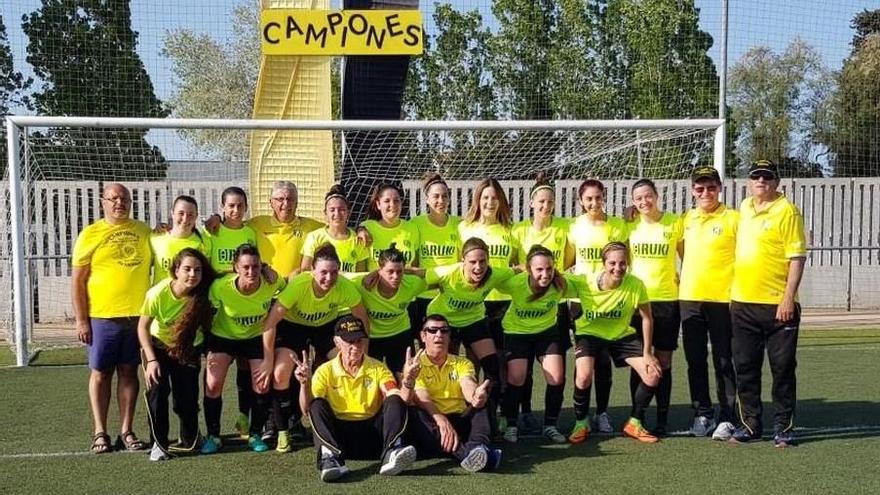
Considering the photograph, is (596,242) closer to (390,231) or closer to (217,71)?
(390,231)

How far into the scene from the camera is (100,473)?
5.02 meters

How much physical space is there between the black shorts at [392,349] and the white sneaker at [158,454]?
142cm

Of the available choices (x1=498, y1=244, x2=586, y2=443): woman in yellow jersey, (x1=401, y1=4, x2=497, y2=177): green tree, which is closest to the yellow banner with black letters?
(x1=401, y1=4, x2=497, y2=177): green tree

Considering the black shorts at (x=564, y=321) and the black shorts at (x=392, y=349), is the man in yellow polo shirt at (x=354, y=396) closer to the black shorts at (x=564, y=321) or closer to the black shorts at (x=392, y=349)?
the black shorts at (x=392, y=349)

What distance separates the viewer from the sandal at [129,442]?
555 centimetres

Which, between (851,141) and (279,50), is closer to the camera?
(279,50)

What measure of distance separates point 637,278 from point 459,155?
16.9 ft

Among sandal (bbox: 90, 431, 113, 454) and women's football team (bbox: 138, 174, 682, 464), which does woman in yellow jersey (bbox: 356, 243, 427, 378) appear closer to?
women's football team (bbox: 138, 174, 682, 464)

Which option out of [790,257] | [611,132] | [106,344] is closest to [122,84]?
[611,132]

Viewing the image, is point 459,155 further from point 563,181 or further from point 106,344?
point 106,344

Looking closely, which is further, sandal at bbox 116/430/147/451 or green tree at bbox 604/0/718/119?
green tree at bbox 604/0/718/119

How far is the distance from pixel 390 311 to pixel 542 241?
1217mm

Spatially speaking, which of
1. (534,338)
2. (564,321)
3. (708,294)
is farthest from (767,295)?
(534,338)

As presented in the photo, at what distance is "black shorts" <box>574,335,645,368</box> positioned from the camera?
587 centimetres
